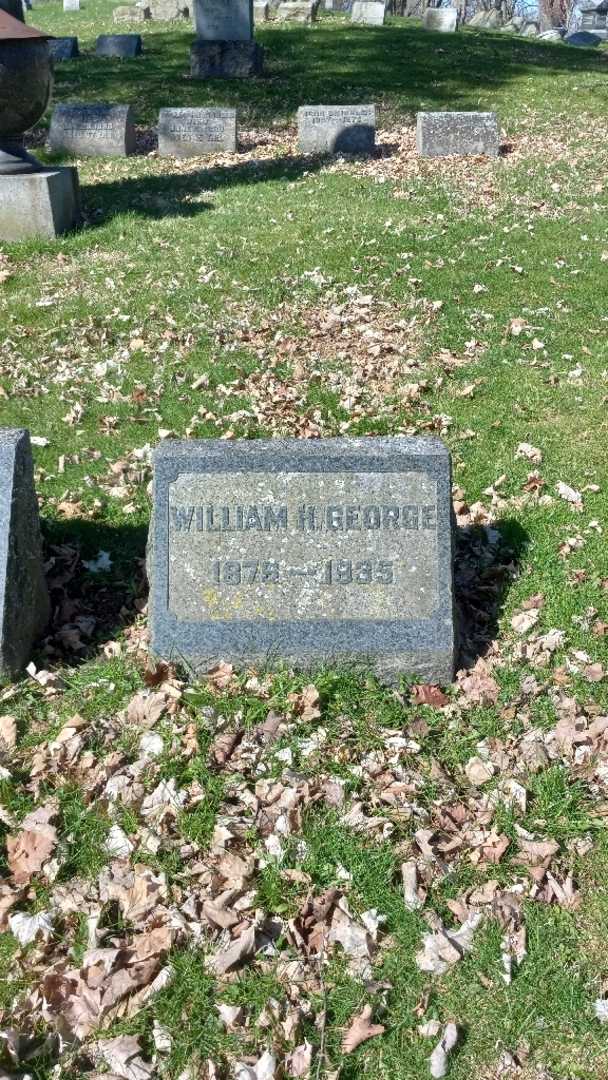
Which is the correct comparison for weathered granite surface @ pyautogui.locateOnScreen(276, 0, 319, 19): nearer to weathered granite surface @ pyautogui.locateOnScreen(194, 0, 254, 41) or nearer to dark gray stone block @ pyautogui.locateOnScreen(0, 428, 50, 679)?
weathered granite surface @ pyautogui.locateOnScreen(194, 0, 254, 41)

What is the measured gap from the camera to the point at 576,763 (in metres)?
4.03

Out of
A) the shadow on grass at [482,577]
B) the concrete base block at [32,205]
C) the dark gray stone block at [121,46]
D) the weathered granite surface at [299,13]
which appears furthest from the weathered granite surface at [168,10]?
the shadow on grass at [482,577]

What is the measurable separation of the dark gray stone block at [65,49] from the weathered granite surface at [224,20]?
4.86 m

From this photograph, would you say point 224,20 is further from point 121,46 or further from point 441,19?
point 441,19

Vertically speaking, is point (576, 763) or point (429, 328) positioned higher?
point (429, 328)

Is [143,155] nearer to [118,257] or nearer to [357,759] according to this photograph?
[118,257]

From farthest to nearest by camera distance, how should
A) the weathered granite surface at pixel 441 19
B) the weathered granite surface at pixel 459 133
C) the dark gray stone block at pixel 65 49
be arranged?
the weathered granite surface at pixel 441 19 → the dark gray stone block at pixel 65 49 → the weathered granite surface at pixel 459 133

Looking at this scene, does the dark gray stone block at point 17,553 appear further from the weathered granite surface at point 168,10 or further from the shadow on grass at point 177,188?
the weathered granite surface at point 168,10

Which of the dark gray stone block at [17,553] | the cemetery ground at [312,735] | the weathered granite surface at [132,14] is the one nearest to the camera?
the cemetery ground at [312,735]

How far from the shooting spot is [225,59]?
766 inches

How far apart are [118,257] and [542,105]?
11.1 meters

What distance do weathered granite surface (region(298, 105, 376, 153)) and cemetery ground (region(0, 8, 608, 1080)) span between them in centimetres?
564

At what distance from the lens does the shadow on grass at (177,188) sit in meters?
11.9

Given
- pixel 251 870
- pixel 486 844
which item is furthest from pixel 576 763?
pixel 251 870
